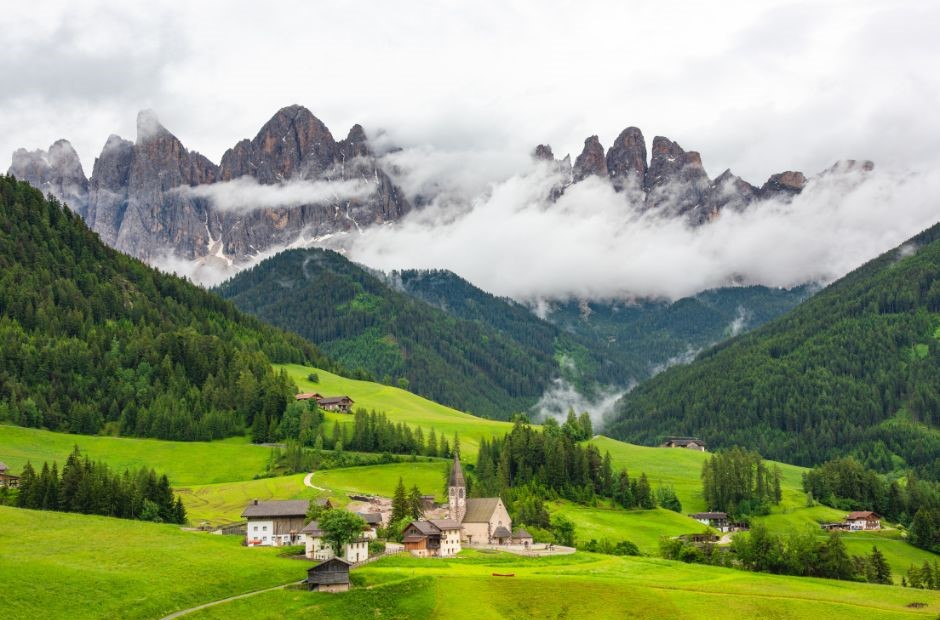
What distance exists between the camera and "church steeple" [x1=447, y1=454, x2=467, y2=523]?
5354 inches

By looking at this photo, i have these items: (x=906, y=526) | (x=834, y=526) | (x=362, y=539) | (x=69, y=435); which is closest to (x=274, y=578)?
(x=362, y=539)

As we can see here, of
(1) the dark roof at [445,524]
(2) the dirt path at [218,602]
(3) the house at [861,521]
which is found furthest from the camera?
(3) the house at [861,521]

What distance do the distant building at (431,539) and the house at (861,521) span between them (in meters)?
88.1

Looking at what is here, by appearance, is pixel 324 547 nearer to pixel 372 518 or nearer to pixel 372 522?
pixel 372 522

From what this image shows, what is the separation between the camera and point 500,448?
600ft

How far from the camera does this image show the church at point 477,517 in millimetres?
130250

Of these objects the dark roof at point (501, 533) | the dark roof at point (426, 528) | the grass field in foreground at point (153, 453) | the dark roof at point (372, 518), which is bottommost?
the dark roof at point (501, 533)

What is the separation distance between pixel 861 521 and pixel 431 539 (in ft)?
317

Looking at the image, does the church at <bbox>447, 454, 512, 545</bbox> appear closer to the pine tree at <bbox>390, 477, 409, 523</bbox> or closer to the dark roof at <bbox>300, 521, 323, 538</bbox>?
the pine tree at <bbox>390, 477, 409, 523</bbox>

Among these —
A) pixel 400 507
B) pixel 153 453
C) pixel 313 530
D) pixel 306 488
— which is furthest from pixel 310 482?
pixel 313 530

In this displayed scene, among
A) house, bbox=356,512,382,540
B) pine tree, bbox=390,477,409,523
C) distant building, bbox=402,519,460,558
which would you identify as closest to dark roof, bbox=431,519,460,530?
distant building, bbox=402,519,460,558

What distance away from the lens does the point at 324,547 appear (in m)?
106

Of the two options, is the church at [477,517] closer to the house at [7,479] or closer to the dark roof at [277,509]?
the dark roof at [277,509]

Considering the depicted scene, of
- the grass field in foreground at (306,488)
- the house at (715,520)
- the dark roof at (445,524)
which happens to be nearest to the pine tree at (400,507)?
the dark roof at (445,524)
